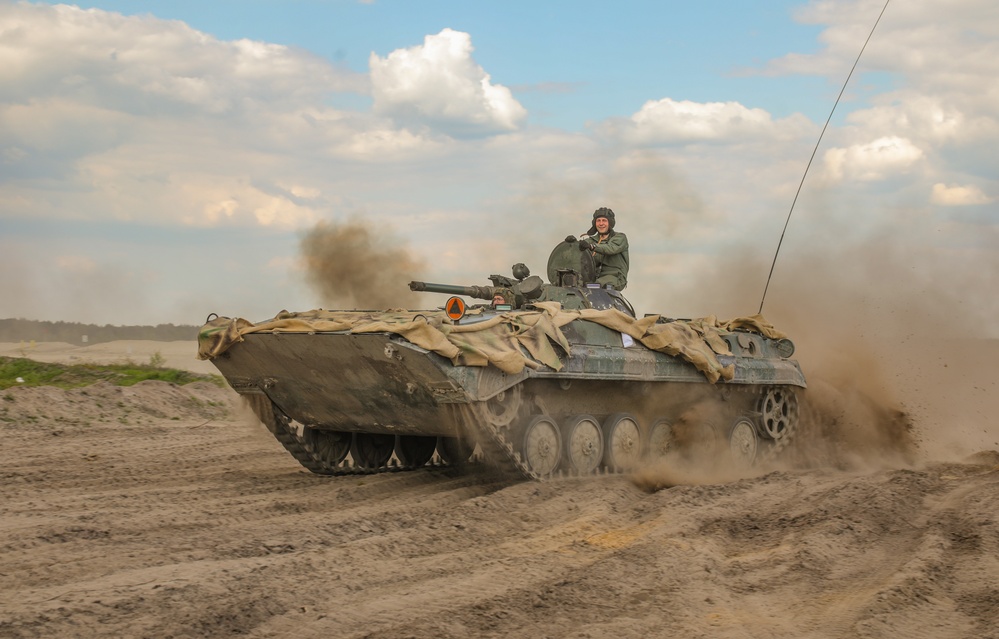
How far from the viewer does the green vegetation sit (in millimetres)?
20375

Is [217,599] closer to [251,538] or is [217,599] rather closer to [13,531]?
[251,538]

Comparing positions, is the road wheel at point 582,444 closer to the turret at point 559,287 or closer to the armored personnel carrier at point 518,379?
the armored personnel carrier at point 518,379

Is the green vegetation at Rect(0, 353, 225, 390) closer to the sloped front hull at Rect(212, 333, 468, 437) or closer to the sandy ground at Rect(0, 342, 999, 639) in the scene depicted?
the sandy ground at Rect(0, 342, 999, 639)

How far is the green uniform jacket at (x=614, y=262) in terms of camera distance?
44.6ft

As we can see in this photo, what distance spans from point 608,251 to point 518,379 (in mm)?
3617

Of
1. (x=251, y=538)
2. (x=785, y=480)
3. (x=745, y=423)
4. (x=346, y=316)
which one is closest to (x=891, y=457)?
(x=745, y=423)

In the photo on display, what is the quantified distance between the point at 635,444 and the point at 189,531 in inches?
213

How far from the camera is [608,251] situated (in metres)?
13.5

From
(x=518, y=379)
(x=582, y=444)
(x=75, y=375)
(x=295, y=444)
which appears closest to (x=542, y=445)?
(x=582, y=444)

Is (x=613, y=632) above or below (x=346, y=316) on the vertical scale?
below

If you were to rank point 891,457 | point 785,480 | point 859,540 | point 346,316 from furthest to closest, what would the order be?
point 891,457
point 785,480
point 346,316
point 859,540

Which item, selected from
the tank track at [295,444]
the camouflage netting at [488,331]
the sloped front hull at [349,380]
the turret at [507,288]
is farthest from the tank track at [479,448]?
the turret at [507,288]

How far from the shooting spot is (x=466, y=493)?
10.6m

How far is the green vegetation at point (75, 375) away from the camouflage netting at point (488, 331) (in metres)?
10.4
